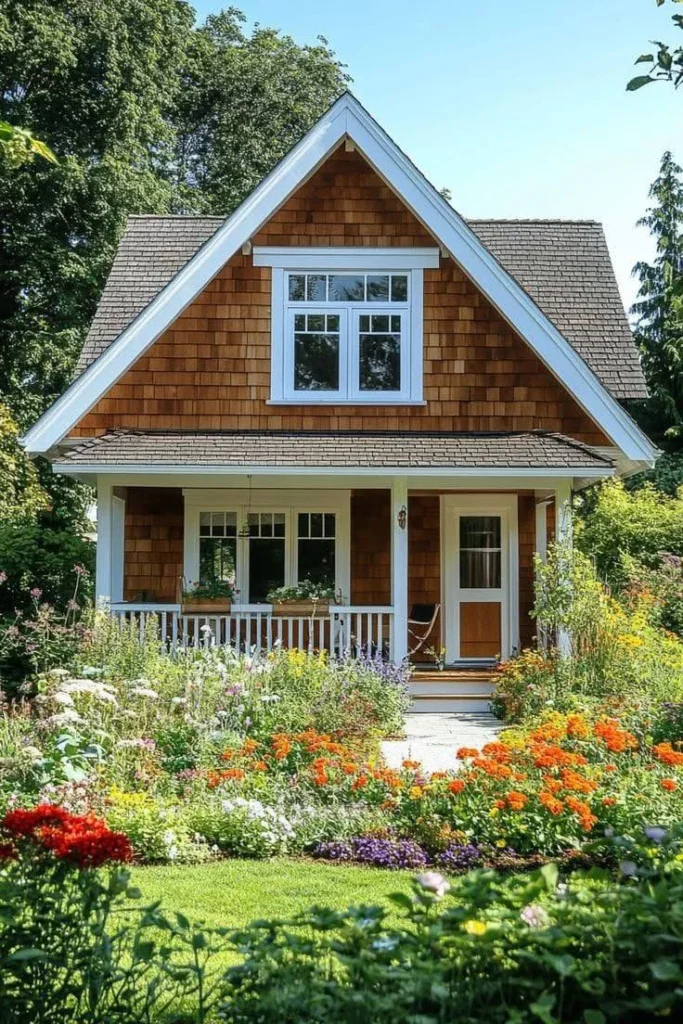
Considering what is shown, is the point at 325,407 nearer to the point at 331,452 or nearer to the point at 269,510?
the point at 331,452

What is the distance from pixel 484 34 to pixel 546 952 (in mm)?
6693

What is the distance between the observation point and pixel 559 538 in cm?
1317

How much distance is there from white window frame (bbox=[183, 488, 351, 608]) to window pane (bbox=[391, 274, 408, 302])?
107 inches

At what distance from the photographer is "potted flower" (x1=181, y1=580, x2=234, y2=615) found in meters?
13.3

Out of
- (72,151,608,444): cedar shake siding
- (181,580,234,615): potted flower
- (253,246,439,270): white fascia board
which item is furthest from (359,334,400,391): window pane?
(181,580,234,615): potted flower

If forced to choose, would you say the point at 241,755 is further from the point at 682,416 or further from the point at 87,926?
the point at 682,416

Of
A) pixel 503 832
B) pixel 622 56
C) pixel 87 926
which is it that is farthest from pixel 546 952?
pixel 622 56

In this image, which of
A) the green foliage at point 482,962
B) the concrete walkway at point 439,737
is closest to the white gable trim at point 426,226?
the concrete walkway at point 439,737

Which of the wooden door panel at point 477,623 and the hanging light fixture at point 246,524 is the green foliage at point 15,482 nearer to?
the hanging light fixture at point 246,524

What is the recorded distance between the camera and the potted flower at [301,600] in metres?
13.3

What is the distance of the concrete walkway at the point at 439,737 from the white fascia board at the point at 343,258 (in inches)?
233

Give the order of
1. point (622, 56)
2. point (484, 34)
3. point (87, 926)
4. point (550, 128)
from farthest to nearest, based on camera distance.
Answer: point (550, 128), point (484, 34), point (622, 56), point (87, 926)

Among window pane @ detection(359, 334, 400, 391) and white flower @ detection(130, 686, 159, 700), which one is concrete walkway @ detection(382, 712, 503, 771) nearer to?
white flower @ detection(130, 686, 159, 700)

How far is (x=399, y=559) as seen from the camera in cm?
1323
